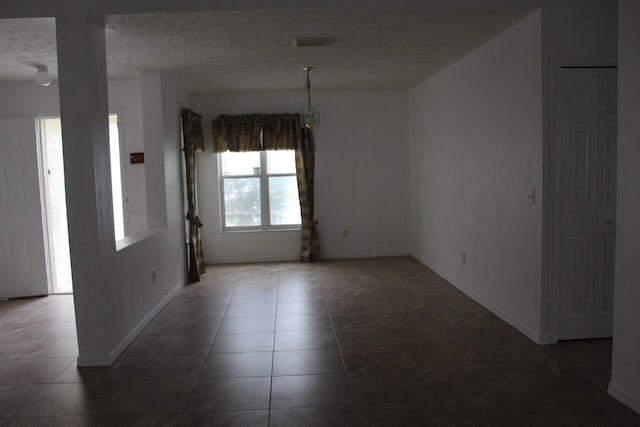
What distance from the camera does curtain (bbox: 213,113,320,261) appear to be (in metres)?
6.61

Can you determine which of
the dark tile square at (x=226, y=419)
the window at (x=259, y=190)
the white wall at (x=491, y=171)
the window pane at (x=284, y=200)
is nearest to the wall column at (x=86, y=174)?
the dark tile square at (x=226, y=419)

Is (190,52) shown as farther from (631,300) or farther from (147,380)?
(631,300)

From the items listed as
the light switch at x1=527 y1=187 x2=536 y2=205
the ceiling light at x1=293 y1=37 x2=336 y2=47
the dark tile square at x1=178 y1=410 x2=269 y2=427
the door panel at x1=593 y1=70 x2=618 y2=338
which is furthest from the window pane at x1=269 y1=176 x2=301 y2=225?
the dark tile square at x1=178 y1=410 x2=269 y2=427

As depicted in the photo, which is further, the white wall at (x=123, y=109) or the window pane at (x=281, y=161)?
the window pane at (x=281, y=161)

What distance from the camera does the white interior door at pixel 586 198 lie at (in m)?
3.40

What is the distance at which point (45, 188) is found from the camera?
5.45 meters

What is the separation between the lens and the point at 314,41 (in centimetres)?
398

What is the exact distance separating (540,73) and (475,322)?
2.00 m

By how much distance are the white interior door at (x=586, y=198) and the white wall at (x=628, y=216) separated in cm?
76

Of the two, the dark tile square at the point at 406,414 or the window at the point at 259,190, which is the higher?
the window at the point at 259,190

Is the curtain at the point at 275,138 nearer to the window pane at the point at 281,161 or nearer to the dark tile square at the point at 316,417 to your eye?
the window pane at the point at 281,161

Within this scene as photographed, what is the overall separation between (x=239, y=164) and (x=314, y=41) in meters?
3.21

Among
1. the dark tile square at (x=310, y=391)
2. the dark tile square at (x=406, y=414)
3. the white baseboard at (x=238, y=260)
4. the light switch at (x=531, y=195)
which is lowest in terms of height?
the dark tile square at (x=406, y=414)

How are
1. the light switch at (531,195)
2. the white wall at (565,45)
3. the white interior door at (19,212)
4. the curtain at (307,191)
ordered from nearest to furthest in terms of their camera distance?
the white wall at (565,45) < the light switch at (531,195) < the white interior door at (19,212) < the curtain at (307,191)
